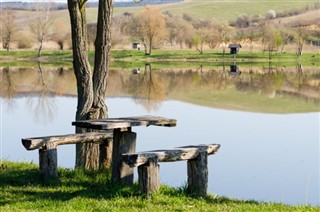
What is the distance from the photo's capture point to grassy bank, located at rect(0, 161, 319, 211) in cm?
865

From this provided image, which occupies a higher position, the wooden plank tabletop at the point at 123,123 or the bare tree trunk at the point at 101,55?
the bare tree trunk at the point at 101,55

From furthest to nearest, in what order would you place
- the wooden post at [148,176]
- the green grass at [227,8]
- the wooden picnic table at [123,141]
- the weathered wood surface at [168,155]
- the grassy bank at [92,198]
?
the green grass at [227,8], the wooden picnic table at [123,141], the wooden post at [148,176], the weathered wood surface at [168,155], the grassy bank at [92,198]

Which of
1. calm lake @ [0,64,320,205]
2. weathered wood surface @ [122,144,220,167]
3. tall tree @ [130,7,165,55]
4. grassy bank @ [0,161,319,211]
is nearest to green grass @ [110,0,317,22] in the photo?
tall tree @ [130,7,165,55]

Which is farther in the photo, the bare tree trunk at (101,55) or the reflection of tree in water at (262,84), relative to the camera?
the reflection of tree in water at (262,84)

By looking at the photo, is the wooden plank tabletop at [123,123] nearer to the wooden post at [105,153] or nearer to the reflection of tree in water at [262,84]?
the wooden post at [105,153]

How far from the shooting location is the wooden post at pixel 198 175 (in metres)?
9.60

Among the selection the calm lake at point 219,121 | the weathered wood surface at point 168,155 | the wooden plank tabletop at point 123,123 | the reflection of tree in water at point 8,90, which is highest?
the wooden plank tabletop at point 123,123

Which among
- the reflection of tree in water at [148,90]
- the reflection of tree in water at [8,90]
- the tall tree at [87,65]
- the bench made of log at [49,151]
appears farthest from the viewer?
the reflection of tree in water at [148,90]

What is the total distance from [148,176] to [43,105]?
71.2ft

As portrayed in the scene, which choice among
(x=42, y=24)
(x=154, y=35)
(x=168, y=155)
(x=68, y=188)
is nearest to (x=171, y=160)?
(x=168, y=155)

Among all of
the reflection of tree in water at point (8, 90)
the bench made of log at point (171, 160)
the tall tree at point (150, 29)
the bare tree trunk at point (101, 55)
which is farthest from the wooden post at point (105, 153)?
the tall tree at point (150, 29)

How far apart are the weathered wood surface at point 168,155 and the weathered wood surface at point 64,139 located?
1.73 metres

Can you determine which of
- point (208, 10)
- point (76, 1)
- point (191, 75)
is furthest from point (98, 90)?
point (208, 10)

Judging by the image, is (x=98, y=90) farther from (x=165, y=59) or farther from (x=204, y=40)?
(x=204, y=40)
